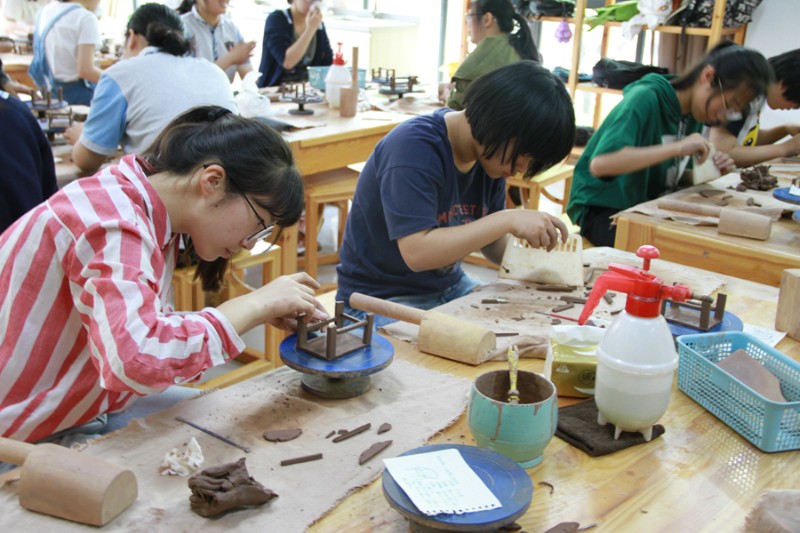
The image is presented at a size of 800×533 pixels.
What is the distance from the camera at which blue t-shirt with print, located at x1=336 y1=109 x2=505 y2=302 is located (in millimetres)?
1907

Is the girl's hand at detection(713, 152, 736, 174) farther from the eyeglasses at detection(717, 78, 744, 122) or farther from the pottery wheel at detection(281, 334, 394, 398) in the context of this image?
the pottery wheel at detection(281, 334, 394, 398)

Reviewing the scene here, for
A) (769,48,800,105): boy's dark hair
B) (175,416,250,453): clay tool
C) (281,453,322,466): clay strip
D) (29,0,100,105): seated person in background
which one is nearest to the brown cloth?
(281,453,322,466): clay strip

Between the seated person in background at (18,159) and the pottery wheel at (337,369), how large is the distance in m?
1.33

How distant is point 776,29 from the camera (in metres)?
5.39

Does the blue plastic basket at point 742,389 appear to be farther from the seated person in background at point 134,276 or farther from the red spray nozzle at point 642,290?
the seated person in background at point 134,276

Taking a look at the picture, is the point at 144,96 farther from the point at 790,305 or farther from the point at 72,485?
the point at 790,305

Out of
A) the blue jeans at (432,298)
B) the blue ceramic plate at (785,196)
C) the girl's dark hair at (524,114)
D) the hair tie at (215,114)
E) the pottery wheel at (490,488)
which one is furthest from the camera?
the blue ceramic plate at (785,196)

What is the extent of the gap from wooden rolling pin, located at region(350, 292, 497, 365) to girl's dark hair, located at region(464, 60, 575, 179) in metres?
0.50

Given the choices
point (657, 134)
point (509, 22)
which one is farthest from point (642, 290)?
point (509, 22)

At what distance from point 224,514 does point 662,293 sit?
28.5 inches

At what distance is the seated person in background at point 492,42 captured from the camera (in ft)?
12.7

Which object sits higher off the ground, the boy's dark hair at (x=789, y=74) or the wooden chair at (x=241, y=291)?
the boy's dark hair at (x=789, y=74)

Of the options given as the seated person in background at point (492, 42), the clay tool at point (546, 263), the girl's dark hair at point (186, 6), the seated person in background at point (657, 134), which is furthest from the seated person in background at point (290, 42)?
the clay tool at point (546, 263)

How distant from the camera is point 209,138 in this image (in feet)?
4.69
